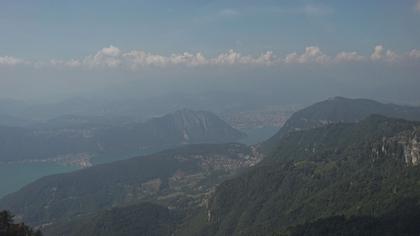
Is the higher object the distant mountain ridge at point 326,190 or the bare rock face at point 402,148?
the bare rock face at point 402,148

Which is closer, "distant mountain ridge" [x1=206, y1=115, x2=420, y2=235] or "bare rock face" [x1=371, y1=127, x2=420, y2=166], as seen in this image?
"distant mountain ridge" [x1=206, y1=115, x2=420, y2=235]

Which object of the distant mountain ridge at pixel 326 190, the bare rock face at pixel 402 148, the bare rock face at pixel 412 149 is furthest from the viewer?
the bare rock face at pixel 402 148

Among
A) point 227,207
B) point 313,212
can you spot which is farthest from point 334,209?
point 227,207

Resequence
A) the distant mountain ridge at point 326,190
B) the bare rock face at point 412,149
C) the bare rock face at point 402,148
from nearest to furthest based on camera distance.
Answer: the distant mountain ridge at point 326,190 < the bare rock face at point 412,149 < the bare rock face at point 402,148

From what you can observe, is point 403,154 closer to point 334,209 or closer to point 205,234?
point 334,209

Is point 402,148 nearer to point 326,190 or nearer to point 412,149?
point 412,149

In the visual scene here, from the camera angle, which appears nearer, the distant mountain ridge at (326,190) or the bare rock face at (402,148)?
the distant mountain ridge at (326,190)

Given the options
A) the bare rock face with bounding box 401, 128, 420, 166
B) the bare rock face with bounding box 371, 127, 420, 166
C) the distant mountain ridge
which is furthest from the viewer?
the bare rock face with bounding box 371, 127, 420, 166

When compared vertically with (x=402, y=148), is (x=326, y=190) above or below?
below

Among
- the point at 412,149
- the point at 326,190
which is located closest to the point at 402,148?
the point at 412,149

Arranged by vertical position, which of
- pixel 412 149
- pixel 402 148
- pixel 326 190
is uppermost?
pixel 412 149

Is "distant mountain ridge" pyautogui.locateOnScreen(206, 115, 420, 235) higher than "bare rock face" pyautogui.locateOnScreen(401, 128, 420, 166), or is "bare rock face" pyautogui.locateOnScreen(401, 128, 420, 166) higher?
"bare rock face" pyautogui.locateOnScreen(401, 128, 420, 166)
